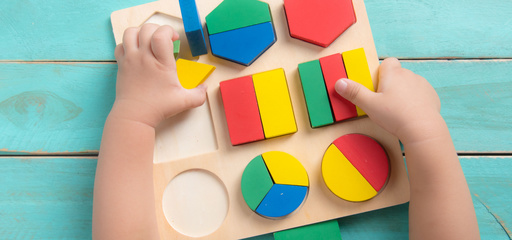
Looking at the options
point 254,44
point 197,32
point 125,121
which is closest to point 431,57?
point 254,44

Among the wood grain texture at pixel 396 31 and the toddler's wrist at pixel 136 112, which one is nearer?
the toddler's wrist at pixel 136 112

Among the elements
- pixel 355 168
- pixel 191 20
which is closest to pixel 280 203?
pixel 355 168

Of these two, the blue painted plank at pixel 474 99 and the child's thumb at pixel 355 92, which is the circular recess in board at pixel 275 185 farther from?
the blue painted plank at pixel 474 99

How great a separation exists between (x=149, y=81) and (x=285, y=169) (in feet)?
0.96

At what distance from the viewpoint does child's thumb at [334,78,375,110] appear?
2.22 ft

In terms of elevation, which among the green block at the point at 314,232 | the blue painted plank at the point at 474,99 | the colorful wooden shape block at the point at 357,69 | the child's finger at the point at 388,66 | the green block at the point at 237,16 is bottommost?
the green block at the point at 314,232

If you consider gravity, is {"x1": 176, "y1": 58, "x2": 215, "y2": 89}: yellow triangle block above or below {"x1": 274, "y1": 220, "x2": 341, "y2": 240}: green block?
above

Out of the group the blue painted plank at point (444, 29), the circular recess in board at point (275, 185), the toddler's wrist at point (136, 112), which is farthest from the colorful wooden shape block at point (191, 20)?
the blue painted plank at point (444, 29)

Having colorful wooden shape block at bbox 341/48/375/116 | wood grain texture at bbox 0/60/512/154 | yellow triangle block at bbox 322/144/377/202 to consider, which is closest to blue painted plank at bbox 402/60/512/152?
wood grain texture at bbox 0/60/512/154

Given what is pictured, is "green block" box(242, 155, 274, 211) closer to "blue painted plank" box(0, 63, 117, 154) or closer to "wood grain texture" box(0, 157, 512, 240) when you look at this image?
"wood grain texture" box(0, 157, 512, 240)

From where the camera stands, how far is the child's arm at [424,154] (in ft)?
2.05

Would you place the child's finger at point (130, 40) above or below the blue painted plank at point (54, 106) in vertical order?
above

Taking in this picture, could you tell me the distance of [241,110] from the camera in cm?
71

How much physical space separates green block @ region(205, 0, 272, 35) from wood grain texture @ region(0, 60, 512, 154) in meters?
0.23
